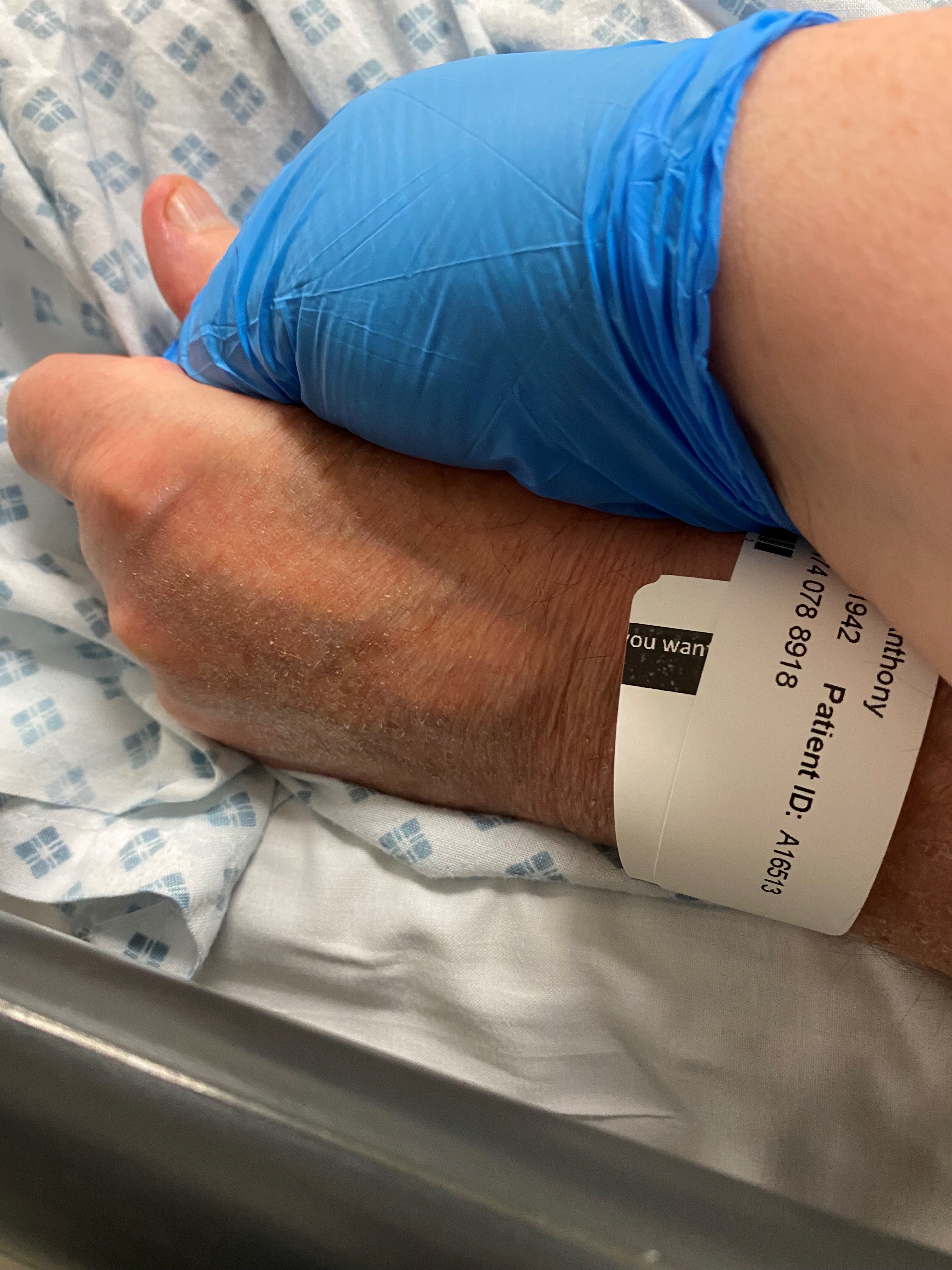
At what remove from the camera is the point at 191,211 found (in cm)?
91

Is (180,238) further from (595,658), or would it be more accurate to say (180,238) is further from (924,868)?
(924,868)

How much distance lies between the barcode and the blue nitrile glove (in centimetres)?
2

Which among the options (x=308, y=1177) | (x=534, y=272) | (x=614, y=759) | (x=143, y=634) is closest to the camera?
(x=308, y=1177)

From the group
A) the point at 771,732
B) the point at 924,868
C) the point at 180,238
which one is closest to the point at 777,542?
the point at 771,732

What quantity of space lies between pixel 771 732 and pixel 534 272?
33 cm

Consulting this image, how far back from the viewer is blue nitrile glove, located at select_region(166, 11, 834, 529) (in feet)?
1.63

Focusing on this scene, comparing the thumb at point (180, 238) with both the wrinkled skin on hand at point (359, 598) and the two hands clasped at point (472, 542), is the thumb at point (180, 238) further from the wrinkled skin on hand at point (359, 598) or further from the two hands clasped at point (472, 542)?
the wrinkled skin on hand at point (359, 598)

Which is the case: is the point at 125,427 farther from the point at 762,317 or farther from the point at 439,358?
the point at 762,317

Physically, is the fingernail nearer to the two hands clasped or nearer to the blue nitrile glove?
the two hands clasped

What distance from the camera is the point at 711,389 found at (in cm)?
51

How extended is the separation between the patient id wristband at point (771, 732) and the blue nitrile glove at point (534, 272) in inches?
2.9

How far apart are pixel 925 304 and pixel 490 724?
438mm

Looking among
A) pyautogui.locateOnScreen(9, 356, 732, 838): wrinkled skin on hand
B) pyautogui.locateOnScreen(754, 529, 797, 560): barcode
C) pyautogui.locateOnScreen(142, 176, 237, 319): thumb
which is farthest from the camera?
pyautogui.locateOnScreen(142, 176, 237, 319): thumb

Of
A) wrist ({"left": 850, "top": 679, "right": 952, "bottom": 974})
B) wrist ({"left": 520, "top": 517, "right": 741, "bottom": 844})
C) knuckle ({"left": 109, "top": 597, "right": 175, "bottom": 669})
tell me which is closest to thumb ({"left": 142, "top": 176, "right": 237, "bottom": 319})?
knuckle ({"left": 109, "top": 597, "right": 175, "bottom": 669})
